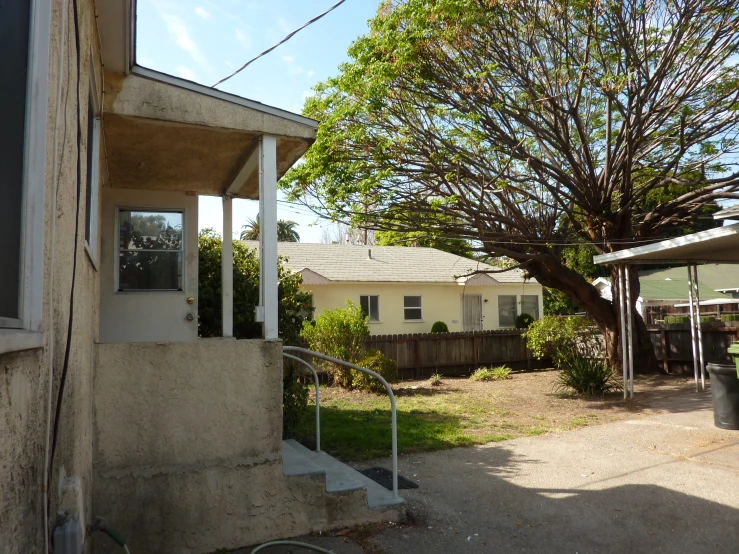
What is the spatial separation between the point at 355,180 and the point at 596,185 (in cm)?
582

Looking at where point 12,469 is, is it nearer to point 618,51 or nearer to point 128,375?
point 128,375

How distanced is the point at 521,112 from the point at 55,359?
39.8 feet

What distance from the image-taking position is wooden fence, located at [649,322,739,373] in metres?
16.2

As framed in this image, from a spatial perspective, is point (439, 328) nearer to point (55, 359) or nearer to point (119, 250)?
point (119, 250)

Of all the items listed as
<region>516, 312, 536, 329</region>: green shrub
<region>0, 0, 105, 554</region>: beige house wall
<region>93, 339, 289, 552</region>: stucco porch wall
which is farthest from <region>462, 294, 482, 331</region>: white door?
<region>0, 0, 105, 554</region>: beige house wall

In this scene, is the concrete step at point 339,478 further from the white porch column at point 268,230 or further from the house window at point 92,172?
the house window at point 92,172

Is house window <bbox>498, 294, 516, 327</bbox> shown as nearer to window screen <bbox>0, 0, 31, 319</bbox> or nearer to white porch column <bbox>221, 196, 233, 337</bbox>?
white porch column <bbox>221, 196, 233, 337</bbox>

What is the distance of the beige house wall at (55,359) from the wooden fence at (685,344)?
54.2 ft

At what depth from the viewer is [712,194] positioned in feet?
46.4

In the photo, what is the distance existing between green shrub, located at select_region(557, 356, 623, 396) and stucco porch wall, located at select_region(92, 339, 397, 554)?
30.0 ft

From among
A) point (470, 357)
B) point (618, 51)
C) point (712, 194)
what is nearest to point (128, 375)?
point (618, 51)

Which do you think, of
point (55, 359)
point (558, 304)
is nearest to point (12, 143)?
point (55, 359)

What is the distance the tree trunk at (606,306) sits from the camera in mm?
15922

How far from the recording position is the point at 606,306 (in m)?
16.5
